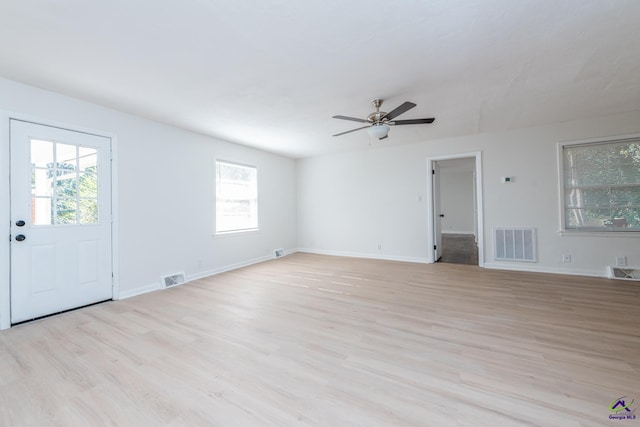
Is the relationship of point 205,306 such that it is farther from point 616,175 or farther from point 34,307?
point 616,175

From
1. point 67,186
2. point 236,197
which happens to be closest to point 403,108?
point 236,197

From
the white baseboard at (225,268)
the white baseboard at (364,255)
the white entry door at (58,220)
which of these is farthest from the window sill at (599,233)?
the white entry door at (58,220)

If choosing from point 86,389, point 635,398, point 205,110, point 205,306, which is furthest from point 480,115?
point 86,389

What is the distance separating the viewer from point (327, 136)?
4.75m

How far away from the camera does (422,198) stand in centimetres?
534

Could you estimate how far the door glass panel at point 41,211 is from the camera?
2785 mm

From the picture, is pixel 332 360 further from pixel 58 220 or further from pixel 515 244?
pixel 515 244

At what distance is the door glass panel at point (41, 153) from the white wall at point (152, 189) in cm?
20

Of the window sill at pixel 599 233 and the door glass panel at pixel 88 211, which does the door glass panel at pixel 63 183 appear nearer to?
the door glass panel at pixel 88 211

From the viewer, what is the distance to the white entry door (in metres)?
2.69

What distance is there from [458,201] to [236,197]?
867cm

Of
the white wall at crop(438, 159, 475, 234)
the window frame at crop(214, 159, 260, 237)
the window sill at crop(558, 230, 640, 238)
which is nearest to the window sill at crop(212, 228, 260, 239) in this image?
the window frame at crop(214, 159, 260, 237)

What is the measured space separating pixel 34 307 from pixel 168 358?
2082 millimetres

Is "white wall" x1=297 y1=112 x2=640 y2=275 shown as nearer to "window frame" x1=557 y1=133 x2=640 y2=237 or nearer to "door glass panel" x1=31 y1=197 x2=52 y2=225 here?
"window frame" x1=557 y1=133 x2=640 y2=237
